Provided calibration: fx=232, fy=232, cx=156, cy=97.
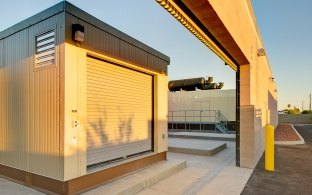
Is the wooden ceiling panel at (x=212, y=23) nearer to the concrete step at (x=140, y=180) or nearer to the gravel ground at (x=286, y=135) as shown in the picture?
the concrete step at (x=140, y=180)

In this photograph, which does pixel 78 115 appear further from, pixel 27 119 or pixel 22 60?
pixel 22 60

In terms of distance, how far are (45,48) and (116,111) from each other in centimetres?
215

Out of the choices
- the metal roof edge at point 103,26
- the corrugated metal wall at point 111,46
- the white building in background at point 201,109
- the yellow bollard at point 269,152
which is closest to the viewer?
the metal roof edge at point 103,26

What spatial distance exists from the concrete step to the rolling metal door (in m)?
0.58

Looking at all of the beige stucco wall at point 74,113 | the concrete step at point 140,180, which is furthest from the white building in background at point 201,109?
the beige stucco wall at point 74,113

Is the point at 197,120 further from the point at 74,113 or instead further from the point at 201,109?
the point at 74,113

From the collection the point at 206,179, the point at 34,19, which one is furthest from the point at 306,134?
the point at 34,19

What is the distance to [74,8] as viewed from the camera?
431cm

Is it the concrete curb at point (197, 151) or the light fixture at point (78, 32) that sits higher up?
the light fixture at point (78, 32)

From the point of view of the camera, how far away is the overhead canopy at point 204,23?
330 centimetres

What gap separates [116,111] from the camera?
5762mm

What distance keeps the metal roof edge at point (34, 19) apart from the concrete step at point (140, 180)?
3433 mm

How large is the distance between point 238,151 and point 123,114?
156 inches

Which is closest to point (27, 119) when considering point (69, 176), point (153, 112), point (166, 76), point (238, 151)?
point (69, 176)
